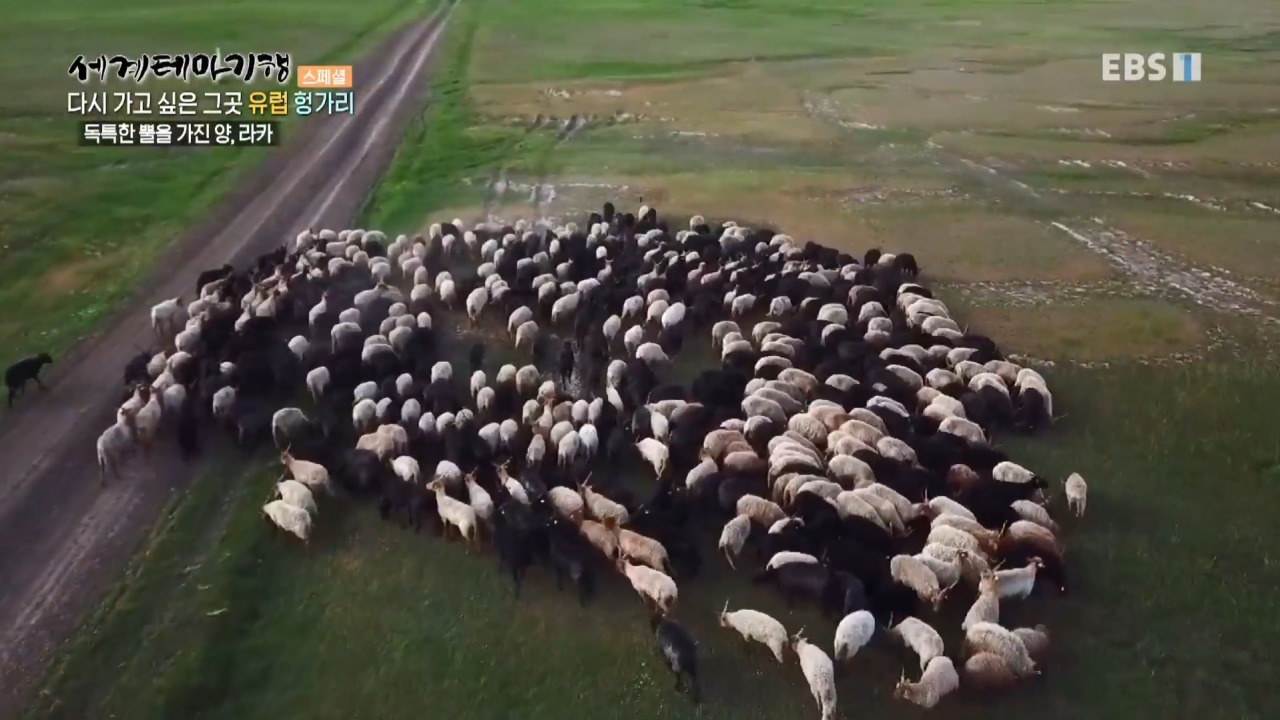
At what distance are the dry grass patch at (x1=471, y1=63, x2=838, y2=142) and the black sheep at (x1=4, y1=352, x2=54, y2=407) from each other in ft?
50.3

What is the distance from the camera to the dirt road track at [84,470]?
27.7 feet

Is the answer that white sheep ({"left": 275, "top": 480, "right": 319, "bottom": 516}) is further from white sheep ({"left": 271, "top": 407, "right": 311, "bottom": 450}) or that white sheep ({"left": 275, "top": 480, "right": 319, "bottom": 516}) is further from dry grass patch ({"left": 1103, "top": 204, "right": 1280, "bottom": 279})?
dry grass patch ({"left": 1103, "top": 204, "right": 1280, "bottom": 279})

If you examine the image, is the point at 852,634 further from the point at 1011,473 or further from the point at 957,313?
the point at 957,313

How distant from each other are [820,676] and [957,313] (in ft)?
26.3

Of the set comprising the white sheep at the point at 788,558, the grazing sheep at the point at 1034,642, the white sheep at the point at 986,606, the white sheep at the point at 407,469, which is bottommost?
the grazing sheep at the point at 1034,642

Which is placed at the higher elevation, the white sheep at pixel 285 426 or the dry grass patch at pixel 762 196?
the dry grass patch at pixel 762 196

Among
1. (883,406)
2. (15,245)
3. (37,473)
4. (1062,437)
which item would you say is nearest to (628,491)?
(883,406)

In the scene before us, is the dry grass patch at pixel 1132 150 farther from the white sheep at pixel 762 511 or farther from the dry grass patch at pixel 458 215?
the white sheep at pixel 762 511

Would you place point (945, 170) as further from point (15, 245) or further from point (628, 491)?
point (15, 245)

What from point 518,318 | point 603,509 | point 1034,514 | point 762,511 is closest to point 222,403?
point 518,318

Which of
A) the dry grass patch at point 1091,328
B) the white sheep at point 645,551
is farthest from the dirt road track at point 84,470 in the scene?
the dry grass patch at point 1091,328

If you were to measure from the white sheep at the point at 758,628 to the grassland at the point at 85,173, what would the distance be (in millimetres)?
10393

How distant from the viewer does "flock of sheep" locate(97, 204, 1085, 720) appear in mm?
8273

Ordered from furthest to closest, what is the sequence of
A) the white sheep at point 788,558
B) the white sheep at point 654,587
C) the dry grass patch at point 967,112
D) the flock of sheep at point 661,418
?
the dry grass patch at point 967,112 → the white sheep at point 788,558 → the flock of sheep at point 661,418 → the white sheep at point 654,587
